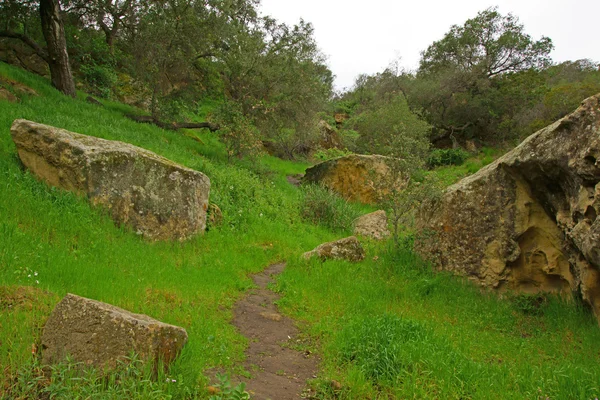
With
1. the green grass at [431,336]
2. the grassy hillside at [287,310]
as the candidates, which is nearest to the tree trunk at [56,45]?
the grassy hillside at [287,310]

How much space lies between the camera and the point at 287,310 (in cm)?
706

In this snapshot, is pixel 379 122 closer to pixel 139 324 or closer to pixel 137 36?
pixel 137 36

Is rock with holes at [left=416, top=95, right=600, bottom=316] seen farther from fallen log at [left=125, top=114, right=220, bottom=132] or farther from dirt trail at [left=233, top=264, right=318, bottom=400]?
fallen log at [left=125, top=114, right=220, bottom=132]

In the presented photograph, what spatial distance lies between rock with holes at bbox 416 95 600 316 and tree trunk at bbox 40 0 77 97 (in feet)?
46.0

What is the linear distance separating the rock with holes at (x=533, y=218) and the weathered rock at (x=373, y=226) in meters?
4.37

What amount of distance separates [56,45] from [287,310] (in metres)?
14.4

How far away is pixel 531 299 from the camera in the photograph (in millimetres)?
7633

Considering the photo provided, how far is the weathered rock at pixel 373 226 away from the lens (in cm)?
1437

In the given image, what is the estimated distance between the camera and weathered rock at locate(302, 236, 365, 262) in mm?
9727

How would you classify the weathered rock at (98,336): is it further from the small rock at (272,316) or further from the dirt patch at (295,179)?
the dirt patch at (295,179)

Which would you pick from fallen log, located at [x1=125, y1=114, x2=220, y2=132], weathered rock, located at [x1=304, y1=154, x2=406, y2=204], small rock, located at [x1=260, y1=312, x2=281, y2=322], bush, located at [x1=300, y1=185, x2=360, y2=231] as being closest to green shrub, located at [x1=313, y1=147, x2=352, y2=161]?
weathered rock, located at [x1=304, y1=154, x2=406, y2=204]

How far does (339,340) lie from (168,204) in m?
5.22

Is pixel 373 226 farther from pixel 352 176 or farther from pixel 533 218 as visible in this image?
pixel 533 218

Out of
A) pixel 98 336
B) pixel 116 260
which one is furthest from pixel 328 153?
pixel 98 336
